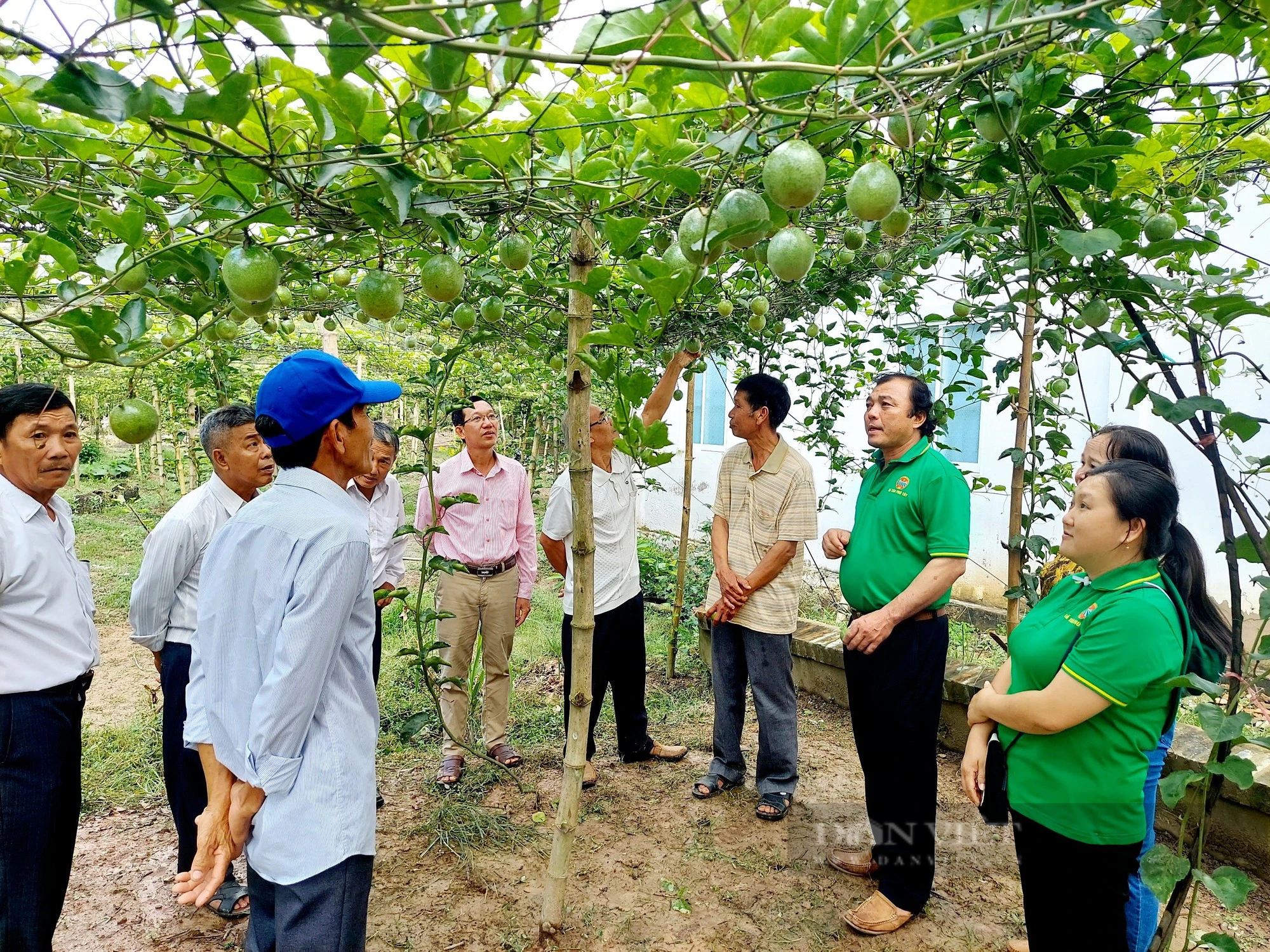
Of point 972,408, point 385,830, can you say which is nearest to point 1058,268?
point 385,830

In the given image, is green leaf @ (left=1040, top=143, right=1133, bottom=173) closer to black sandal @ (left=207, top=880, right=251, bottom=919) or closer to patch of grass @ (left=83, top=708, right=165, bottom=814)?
black sandal @ (left=207, top=880, right=251, bottom=919)

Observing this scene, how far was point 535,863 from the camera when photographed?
2.88 m

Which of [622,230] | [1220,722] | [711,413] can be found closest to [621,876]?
[1220,722]

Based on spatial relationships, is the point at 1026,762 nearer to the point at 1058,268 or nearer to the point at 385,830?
the point at 1058,268

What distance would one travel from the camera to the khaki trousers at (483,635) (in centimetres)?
358

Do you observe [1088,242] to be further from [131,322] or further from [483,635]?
[483,635]

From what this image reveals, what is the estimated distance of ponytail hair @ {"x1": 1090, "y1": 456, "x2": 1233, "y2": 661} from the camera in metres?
1.58

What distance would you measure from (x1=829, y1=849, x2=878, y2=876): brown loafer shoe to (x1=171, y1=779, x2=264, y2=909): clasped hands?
85.2 inches

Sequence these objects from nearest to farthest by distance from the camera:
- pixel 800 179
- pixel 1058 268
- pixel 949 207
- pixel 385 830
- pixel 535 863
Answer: pixel 800 179 → pixel 1058 268 → pixel 949 207 → pixel 535 863 → pixel 385 830

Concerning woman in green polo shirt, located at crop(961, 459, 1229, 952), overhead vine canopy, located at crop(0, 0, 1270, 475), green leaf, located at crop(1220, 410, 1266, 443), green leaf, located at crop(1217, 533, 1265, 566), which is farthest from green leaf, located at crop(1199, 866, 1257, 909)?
overhead vine canopy, located at crop(0, 0, 1270, 475)

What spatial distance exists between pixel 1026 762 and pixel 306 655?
1.55m

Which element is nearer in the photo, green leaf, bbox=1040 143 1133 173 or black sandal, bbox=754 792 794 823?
green leaf, bbox=1040 143 1133 173

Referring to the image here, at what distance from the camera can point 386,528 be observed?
3.43 meters

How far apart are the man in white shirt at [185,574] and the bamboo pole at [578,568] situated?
108 cm
